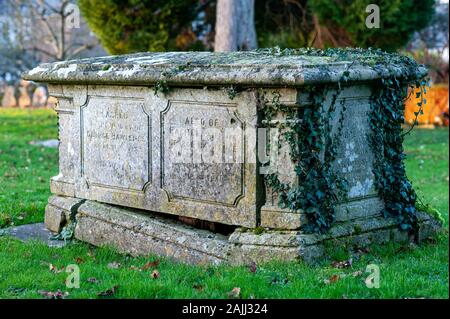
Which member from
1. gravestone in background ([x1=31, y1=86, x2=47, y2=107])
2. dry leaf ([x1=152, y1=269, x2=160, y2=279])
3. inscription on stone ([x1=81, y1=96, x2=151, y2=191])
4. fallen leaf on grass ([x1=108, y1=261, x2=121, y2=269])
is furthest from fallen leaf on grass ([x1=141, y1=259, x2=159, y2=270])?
gravestone in background ([x1=31, y1=86, x2=47, y2=107])

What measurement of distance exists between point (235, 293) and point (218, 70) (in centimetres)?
186

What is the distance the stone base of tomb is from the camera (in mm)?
6070

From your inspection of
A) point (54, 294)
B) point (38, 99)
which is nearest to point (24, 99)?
point (38, 99)

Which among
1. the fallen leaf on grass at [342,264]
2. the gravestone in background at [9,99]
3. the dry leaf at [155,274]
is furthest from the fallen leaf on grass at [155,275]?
the gravestone in background at [9,99]

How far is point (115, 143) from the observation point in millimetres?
7293

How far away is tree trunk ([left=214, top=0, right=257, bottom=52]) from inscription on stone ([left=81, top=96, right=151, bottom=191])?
729 centimetres

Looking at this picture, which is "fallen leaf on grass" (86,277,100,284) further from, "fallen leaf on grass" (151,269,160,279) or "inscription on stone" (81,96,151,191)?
"inscription on stone" (81,96,151,191)

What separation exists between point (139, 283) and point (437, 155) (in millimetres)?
11029

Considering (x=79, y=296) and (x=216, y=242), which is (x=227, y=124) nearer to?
(x=216, y=242)

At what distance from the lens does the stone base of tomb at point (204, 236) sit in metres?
6.07

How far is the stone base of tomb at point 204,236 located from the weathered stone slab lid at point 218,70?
1173 millimetres

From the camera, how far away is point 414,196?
7047 millimetres

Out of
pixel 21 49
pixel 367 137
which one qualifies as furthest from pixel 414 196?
pixel 21 49

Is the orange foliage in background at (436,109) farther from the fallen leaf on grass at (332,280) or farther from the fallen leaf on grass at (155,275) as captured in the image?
the fallen leaf on grass at (155,275)
